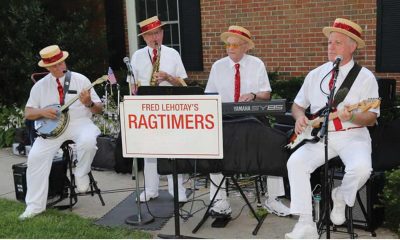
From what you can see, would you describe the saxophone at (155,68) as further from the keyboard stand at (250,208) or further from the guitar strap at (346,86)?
the guitar strap at (346,86)

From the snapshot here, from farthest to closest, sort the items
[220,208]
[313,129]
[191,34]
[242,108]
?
[191,34] → [220,208] → [242,108] → [313,129]

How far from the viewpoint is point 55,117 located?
526 cm

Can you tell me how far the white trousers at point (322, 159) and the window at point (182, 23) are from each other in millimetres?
4584

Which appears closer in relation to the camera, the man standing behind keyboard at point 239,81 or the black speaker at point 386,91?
the man standing behind keyboard at point 239,81

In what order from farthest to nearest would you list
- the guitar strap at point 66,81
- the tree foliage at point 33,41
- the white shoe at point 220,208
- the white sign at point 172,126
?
1. the tree foliage at point 33,41
2. the guitar strap at point 66,81
3. the white shoe at point 220,208
4. the white sign at point 172,126

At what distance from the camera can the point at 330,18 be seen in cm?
718

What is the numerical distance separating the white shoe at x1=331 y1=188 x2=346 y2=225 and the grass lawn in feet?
5.41

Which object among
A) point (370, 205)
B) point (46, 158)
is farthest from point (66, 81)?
point (370, 205)

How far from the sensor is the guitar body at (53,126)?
5254mm

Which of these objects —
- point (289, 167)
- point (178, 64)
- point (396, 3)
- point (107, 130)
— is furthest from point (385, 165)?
point (107, 130)

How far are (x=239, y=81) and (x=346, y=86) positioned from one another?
1.17 metres

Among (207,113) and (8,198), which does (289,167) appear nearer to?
(207,113)

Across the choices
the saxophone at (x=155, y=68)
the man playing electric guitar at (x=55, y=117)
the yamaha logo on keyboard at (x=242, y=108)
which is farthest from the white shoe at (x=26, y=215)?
the yamaha logo on keyboard at (x=242, y=108)

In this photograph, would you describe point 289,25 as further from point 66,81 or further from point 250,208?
point 250,208
